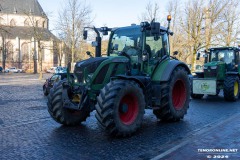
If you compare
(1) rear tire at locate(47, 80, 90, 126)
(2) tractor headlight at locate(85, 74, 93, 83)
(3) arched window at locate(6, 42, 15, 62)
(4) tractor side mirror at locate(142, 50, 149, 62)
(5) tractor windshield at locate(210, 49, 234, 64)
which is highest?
(3) arched window at locate(6, 42, 15, 62)

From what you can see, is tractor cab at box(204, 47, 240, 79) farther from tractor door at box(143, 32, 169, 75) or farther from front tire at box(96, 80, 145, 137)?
front tire at box(96, 80, 145, 137)

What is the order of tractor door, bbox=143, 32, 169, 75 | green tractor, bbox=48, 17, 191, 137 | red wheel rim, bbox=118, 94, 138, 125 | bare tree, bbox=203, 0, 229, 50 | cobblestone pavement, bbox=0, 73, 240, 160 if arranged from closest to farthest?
1. cobblestone pavement, bbox=0, 73, 240, 160
2. green tractor, bbox=48, 17, 191, 137
3. red wheel rim, bbox=118, 94, 138, 125
4. tractor door, bbox=143, 32, 169, 75
5. bare tree, bbox=203, 0, 229, 50

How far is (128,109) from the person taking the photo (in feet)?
21.9

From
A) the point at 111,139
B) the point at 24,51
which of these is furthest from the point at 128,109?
the point at 24,51

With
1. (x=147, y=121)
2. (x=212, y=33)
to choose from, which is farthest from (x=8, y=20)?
(x=147, y=121)

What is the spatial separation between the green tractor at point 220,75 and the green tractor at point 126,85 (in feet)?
16.2

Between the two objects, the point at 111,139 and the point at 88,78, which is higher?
the point at 88,78

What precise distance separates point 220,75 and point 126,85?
355 inches

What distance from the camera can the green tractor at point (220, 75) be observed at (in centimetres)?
Answer: 1304

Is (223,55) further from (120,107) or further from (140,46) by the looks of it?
(120,107)

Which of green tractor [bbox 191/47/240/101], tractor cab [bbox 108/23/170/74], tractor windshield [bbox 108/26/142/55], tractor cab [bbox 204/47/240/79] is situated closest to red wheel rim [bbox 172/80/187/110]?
tractor cab [bbox 108/23/170/74]

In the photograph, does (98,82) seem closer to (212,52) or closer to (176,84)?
(176,84)

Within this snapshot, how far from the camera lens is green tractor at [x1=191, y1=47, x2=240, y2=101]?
1304 cm

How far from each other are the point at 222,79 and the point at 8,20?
77.5 m
